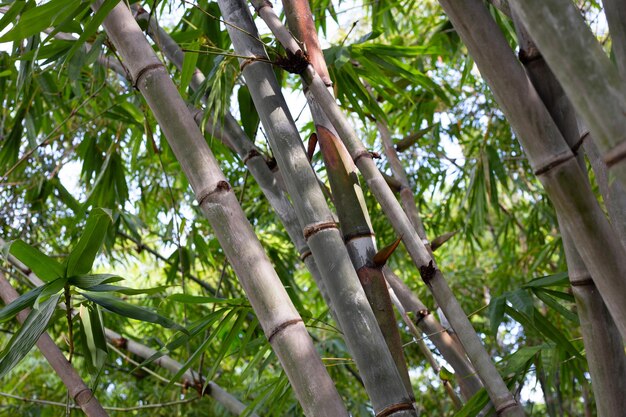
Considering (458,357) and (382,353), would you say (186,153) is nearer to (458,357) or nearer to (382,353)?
(382,353)

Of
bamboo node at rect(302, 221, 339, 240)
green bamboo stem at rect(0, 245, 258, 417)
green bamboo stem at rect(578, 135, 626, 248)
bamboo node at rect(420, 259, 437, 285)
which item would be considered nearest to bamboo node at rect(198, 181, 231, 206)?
bamboo node at rect(302, 221, 339, 240)

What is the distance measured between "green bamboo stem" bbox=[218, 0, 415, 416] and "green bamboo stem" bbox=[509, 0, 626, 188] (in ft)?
1.14

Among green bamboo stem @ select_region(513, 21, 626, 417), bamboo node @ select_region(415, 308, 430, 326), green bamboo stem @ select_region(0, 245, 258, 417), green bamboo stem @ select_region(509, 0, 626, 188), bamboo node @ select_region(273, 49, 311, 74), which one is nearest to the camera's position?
green bamboo stem @ select_region(509, 0, 626, 188)

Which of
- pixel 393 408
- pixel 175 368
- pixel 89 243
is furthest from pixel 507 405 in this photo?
pixel 175 368

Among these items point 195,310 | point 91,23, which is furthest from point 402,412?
point 195,310

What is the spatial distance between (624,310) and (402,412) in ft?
0.83

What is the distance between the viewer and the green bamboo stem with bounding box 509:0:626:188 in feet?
1.39

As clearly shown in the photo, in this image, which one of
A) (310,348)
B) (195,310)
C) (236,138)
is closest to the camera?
(310,348)

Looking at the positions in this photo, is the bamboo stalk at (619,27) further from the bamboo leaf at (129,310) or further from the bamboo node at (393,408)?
the bamboo leaf at (129,310)

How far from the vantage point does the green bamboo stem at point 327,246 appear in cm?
72

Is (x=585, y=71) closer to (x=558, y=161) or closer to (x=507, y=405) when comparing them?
(x=558, y=161)

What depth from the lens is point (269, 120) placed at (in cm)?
87

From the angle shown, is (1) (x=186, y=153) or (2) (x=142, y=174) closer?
(1) (x=186, y=153)

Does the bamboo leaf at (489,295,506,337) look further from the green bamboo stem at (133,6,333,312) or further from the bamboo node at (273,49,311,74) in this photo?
the bamboo node at (273,49,311,74)
